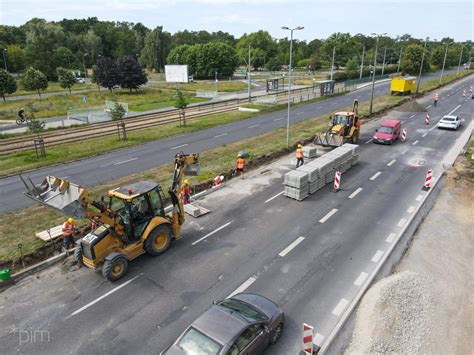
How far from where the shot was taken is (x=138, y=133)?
36.9 meters

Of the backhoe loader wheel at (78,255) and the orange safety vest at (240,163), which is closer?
the backhoe loader wheel at (78,255)

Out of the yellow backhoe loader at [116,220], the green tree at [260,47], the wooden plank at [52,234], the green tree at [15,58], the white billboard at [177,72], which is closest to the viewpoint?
the yellow backhoe loader at [116,220]

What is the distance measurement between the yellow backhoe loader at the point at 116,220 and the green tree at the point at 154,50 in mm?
108928

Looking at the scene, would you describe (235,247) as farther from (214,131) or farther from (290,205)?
(214,131)

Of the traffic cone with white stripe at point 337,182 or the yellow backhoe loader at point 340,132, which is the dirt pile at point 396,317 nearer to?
the traffic cone with white stripe at point 337,182

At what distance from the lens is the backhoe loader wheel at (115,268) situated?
11.8m

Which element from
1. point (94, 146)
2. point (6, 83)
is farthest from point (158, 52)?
point (94, 146)

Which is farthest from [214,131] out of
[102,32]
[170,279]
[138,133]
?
[102,32]

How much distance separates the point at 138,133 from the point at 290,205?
24.1m

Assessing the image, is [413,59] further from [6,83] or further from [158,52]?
[6,83]

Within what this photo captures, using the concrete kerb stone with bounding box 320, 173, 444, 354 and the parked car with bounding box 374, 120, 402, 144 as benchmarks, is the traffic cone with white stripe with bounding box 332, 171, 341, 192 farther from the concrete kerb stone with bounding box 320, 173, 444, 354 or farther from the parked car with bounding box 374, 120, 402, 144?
the parked car with bounding box 374, 120, 402, 144

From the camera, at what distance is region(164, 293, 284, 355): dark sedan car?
25.4 ft

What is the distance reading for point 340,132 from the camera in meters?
27.5

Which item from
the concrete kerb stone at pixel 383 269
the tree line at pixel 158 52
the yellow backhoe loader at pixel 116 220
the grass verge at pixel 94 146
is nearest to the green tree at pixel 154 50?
the tree line at pixel 158 52
